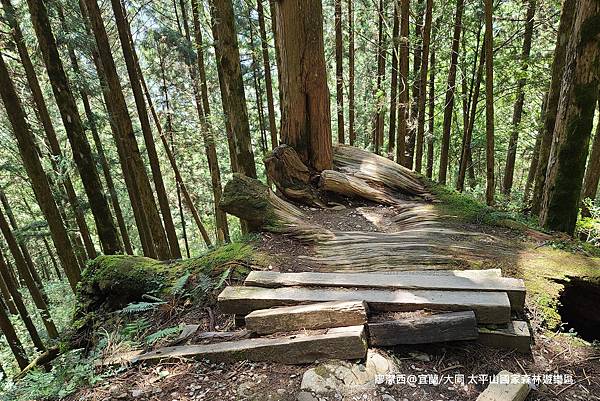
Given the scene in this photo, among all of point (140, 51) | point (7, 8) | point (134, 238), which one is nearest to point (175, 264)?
point (7, 8)

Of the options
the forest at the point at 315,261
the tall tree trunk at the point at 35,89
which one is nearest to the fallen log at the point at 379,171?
the forest at the point at 315,261

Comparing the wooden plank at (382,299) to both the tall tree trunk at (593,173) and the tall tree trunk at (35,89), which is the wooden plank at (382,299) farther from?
the tall tree trunk at (35,89)

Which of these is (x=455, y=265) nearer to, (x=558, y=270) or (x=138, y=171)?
(x=558, y=270)

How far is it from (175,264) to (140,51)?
14623 millimetres

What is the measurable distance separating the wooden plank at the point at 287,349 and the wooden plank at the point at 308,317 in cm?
8

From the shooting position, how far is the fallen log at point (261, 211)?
15.9 ft

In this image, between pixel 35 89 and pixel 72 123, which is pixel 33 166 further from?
pixel 35 89

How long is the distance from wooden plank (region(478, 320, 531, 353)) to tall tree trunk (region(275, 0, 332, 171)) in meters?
4.50

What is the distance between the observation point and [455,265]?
3781mm

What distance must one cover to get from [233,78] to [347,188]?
330 centimetres

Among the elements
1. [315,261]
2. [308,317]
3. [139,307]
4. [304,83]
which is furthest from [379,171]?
[139,307]

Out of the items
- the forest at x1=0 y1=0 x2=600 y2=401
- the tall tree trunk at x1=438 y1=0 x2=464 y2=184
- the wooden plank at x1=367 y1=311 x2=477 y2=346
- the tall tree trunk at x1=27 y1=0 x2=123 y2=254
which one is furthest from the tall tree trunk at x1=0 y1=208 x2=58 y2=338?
the tall tree trunk at x1=438 y1=0 x2=464 y2=184

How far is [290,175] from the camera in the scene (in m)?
6.46

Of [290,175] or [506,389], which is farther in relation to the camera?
[290,175]
